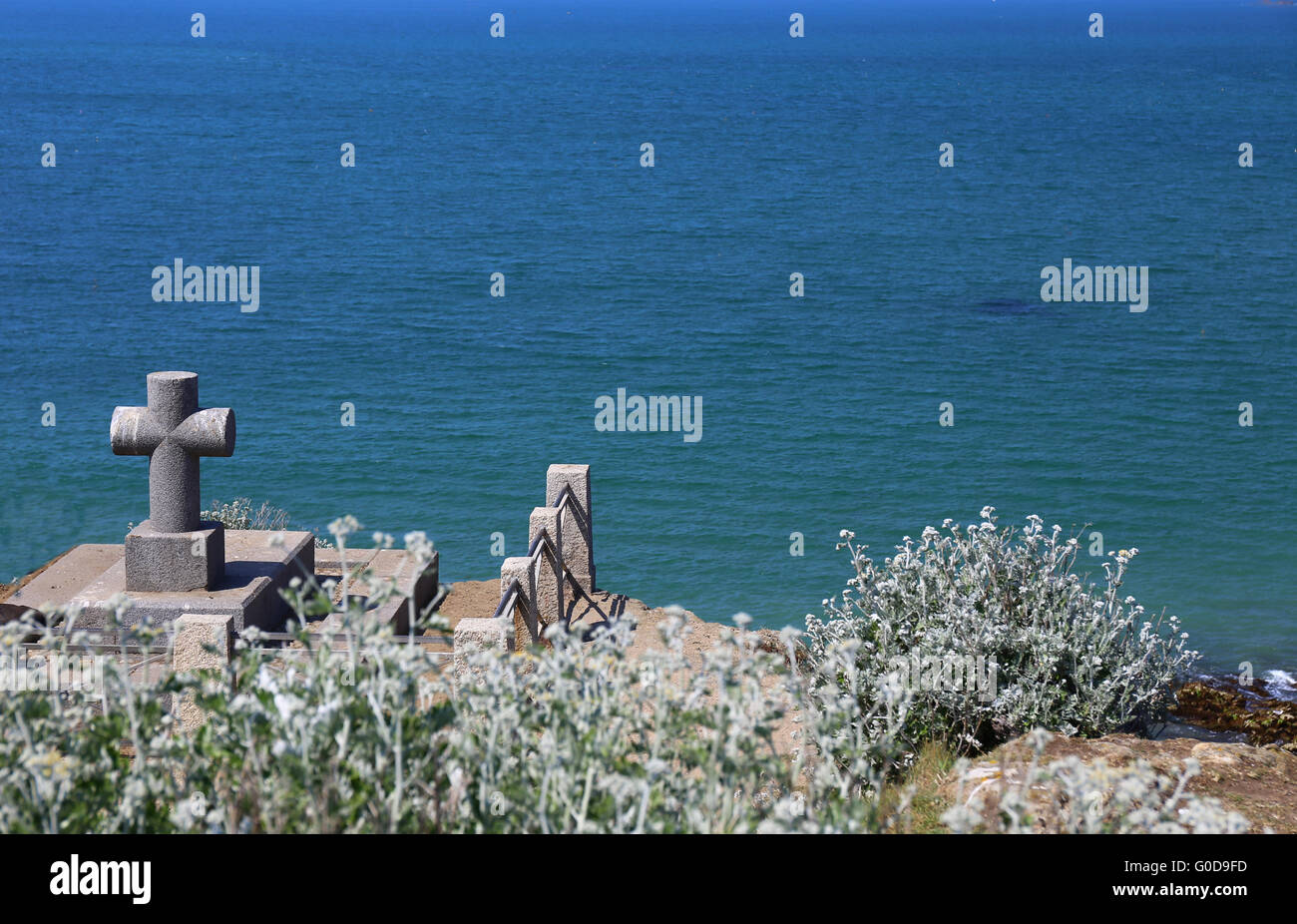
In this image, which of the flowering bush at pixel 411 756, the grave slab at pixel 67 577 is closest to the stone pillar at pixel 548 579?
the grave slab at pixel 67 577

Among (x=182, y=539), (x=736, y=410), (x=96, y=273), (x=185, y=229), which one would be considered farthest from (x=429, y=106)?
(x=182, y=539)

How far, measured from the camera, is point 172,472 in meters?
11.1

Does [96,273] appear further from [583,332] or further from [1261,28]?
[1261,28]

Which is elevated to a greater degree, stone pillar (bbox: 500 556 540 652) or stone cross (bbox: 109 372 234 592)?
stone cross (bbox: 109 372 234 592)

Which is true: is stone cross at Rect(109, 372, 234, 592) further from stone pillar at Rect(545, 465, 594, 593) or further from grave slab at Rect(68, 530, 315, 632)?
stone pillar at Rect(545, 465, 594, 593)

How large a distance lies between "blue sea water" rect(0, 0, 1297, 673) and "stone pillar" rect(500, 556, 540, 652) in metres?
9.06

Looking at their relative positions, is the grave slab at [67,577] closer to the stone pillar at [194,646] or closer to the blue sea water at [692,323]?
the stone pillar at [194,646]

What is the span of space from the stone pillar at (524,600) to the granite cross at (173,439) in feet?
8.24

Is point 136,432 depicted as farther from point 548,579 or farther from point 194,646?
point 548,579

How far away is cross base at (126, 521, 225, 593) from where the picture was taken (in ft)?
36.2

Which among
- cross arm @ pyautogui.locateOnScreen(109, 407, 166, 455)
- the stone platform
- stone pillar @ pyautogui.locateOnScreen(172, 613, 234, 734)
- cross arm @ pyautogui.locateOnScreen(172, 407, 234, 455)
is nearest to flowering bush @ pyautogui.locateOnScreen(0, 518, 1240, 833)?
stone pillar @ pyautogui.locateOnScreen(172, 613, 234, 734)

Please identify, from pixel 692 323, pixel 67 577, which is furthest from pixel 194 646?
pixel 692 323

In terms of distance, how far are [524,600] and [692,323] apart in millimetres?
29050

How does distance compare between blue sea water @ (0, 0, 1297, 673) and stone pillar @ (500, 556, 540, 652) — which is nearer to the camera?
stone pillar @ (500, 556, 540, 652)
